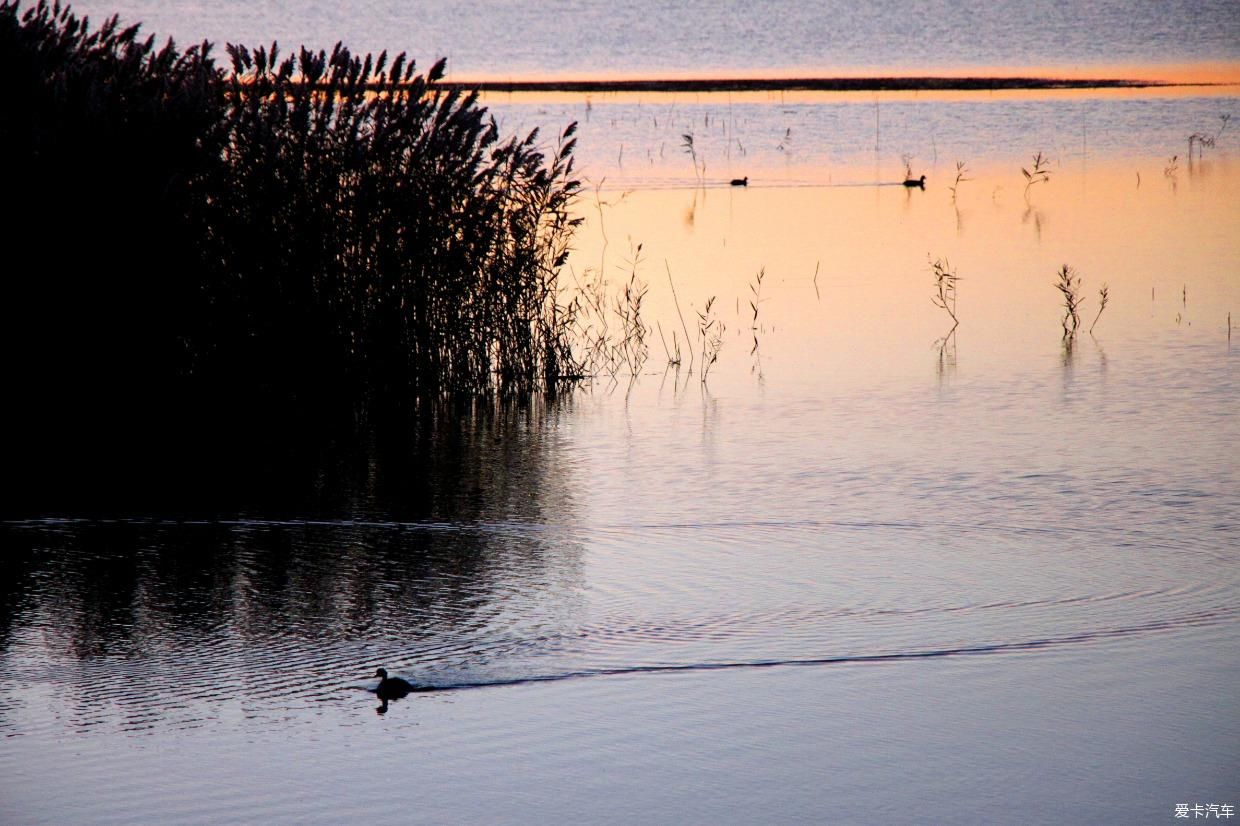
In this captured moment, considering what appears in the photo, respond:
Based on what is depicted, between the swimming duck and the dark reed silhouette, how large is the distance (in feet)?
13.7

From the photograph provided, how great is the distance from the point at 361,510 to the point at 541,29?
7155 centimetres

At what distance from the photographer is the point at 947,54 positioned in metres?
58.6

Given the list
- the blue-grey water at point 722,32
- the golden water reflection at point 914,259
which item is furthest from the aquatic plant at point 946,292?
the blue-grey water at point 722,32

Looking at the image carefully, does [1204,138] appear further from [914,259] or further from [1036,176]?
[914,259]

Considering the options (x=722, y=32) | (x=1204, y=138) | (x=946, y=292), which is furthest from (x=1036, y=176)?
(x=722, y=32)

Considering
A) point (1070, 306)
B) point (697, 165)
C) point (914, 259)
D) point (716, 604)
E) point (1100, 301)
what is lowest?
point (716, 604)

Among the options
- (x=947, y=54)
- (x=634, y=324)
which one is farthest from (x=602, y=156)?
(x=947, y=54)

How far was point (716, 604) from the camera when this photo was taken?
6598 millimetres

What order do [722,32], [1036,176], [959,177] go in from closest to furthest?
[1036,176] < [959,177] < [722,32]

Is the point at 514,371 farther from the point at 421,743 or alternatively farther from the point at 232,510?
the point at 421,743

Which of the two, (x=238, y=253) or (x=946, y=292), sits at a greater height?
(x=946, y=292)

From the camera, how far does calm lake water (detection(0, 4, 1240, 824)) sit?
4949mm

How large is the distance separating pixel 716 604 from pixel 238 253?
515cm

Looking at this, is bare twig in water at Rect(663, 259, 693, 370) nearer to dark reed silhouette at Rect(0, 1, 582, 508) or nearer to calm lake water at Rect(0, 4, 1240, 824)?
calm lake water at Rect(0, 4, 1240, 824)
